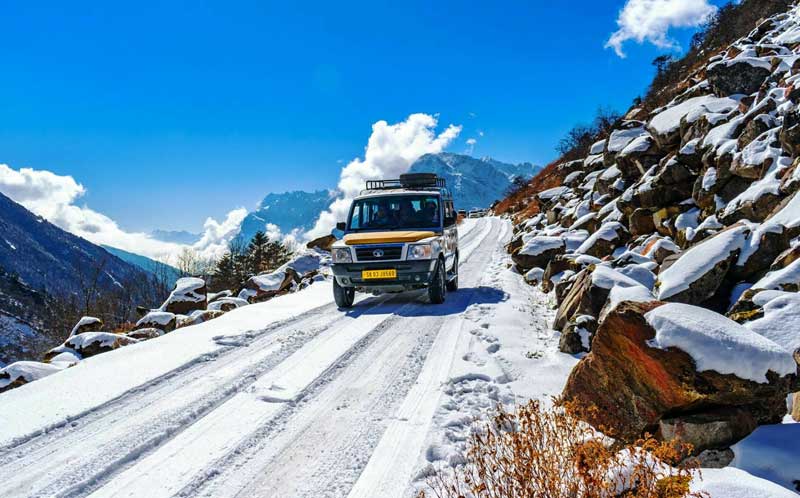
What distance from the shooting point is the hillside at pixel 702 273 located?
3354 mm

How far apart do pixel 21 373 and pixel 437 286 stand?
7.09 metres

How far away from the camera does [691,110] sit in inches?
417

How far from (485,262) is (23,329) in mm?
111201

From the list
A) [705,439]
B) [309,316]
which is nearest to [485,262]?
[309,316]

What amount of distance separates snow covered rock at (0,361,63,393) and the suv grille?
17.6ft

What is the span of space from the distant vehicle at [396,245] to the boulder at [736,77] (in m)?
7.09

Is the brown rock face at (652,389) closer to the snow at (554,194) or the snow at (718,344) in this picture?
the snow at (718,344)

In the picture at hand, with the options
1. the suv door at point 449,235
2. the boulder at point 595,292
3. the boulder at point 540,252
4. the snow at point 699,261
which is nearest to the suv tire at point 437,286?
the suv door at point 449,235

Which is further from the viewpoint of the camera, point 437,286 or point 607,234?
point 607,234

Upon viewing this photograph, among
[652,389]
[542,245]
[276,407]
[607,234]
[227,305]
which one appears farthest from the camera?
[227,305]

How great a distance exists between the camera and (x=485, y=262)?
58.1 ft

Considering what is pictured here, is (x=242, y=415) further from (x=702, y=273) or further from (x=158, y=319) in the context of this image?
(x=158, y=319)

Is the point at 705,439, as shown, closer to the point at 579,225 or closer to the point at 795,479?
the point at 795,479

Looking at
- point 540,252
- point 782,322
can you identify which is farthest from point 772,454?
point 540,252
